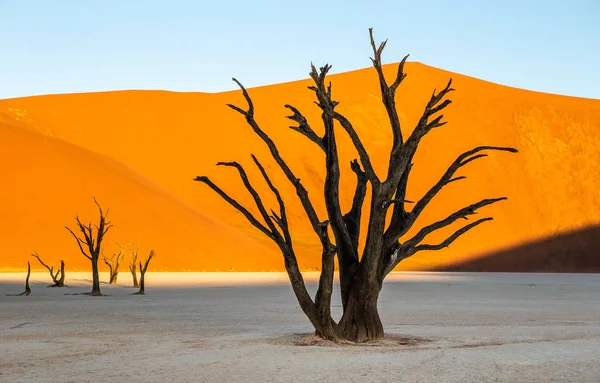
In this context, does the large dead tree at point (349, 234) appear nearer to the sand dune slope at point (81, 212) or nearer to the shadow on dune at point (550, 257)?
the sand dune slope at point (81, 212)

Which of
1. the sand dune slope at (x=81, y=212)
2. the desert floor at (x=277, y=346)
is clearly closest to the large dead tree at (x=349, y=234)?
the desert floor at (x=277, y=346)

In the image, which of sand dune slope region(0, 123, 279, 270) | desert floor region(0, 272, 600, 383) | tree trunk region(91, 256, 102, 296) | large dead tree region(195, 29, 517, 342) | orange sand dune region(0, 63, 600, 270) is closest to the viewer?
desert floor region(0, 272, 600, 383)

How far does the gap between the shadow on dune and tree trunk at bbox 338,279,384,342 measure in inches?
2478

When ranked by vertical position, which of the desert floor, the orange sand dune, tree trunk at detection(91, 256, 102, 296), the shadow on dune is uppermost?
the orange sand dune

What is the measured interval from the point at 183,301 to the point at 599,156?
234 ft

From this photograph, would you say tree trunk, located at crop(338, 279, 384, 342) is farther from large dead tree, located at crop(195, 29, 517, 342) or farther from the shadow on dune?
the shadow on dune

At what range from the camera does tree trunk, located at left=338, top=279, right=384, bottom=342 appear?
43.2 feet

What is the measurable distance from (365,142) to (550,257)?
20737mm

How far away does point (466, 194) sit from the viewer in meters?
84.4

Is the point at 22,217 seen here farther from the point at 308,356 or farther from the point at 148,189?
the point at 308,356

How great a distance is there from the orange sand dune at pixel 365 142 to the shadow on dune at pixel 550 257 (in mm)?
1025

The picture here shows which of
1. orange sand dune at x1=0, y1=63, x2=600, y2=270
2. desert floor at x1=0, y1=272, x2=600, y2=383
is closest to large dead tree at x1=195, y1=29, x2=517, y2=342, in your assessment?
desert floor at x1=0, y1=272, x2=600, y2=383

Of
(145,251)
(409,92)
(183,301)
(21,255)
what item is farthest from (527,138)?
(183,301)

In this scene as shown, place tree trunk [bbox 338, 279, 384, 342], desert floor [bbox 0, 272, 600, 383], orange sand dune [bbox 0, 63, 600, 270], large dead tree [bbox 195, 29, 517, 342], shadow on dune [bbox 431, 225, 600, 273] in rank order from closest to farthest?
desert floor [bbox 0, 272, 600, 383], large dead tree [bbox 195, 29, 517, 342], tree trunk [bbox 338, 279, 384, 342], shadow on dune [bbox 431, 225, 600, 273], orange sand dune [bbox 0, 63, 600, 270]
